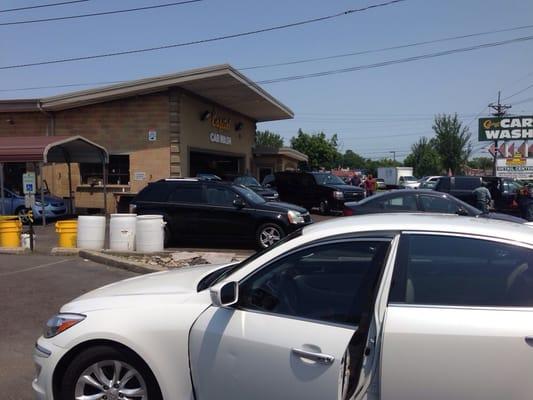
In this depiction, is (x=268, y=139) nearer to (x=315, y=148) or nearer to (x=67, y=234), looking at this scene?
(x=315, y=148)

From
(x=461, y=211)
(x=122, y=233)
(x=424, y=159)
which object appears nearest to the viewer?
(x=122, y=233)

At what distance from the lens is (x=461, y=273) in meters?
3.11

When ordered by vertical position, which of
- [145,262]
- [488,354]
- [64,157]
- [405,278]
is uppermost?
[64,157]

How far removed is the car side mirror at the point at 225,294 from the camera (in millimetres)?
3088

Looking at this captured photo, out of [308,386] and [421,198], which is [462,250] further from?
[421,198]

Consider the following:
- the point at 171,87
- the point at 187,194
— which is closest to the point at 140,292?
the point at 187,194

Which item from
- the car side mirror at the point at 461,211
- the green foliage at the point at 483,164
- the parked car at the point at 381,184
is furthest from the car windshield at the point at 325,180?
the green foliage at the point at 483,164

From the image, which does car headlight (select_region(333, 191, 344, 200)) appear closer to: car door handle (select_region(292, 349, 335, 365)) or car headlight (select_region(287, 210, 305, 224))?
car headlight (select_region(287, 210, 305, 224))

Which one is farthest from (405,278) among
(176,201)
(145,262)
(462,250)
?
(176,201)

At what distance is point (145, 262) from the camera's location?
9797 millimetres

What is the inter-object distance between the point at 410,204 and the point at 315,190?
10.8 meters

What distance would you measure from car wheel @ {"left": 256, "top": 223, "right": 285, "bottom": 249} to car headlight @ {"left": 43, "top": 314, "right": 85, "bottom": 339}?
833 cm

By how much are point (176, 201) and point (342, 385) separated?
33.5 ft

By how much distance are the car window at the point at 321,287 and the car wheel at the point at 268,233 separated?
8.32 m
